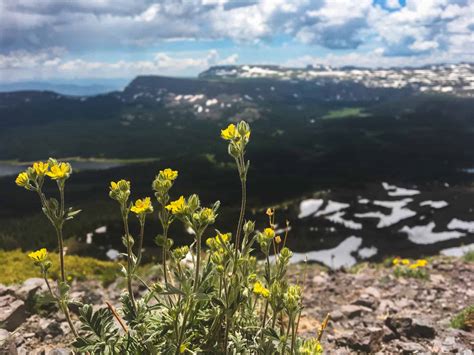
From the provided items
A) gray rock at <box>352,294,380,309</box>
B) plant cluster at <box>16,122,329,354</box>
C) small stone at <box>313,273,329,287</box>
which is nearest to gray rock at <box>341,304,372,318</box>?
gray rock at <box>352,294,380,309</box>

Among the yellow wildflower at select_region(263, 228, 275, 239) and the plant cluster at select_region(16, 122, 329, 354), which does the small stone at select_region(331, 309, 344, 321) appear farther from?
the yellow wildflower at select_region(263, 228, 275, 239)

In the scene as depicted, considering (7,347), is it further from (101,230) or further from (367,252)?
(101,230)

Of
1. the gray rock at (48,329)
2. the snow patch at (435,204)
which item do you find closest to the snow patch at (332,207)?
the snow patch at (435,204)

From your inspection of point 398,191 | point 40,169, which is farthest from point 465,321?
point 398,191

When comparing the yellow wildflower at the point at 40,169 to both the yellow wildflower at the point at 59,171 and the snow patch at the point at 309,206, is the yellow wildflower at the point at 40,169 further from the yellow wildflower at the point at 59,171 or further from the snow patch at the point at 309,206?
the snow patch at the point at 309,206

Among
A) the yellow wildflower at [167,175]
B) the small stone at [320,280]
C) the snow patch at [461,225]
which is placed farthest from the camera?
the snow patch at [461,225]

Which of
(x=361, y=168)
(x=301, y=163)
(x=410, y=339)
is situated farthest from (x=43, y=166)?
(x=301, y=163)

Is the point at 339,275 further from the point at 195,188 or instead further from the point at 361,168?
the point at 361,168
